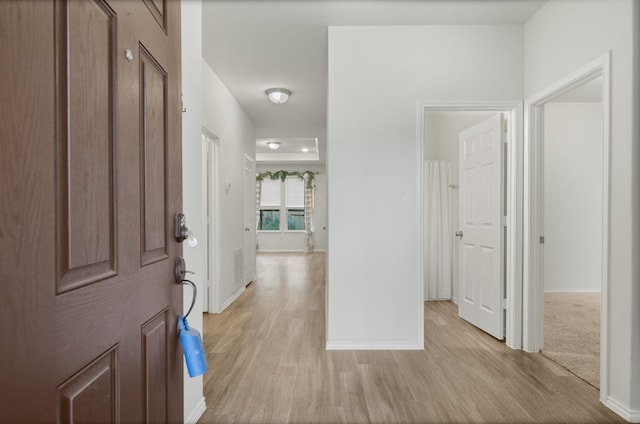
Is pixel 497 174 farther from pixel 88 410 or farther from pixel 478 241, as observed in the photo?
pixel 88 410

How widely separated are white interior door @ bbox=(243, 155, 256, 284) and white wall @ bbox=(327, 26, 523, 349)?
9.81ft

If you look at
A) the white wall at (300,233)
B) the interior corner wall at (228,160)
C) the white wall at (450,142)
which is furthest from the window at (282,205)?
the white wall at (450,142)

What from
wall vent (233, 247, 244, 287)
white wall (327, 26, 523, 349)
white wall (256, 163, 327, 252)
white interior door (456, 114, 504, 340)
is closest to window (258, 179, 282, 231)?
white wall (256, 163, 327, 252)

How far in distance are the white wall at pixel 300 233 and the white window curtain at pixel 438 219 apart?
6.26 m

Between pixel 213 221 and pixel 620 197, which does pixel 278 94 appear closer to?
pixel 213 221

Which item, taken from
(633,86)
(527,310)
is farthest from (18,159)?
(527,310)

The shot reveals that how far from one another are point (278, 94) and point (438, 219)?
260 cm

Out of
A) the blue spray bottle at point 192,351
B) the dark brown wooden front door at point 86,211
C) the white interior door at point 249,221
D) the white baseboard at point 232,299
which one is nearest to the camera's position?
the dark brown wooden front door at point 86,211

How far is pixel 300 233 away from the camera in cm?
1099

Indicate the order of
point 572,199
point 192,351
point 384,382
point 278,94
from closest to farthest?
point 192,351 → point 384,382 → point 278,94 → point 572,199

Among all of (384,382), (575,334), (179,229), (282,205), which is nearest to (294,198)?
(282,205)

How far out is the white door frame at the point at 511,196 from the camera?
9.92 ft

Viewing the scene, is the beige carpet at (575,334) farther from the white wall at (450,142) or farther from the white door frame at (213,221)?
the white door frame at (213,221)

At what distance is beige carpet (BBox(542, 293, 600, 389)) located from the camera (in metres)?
2.67
